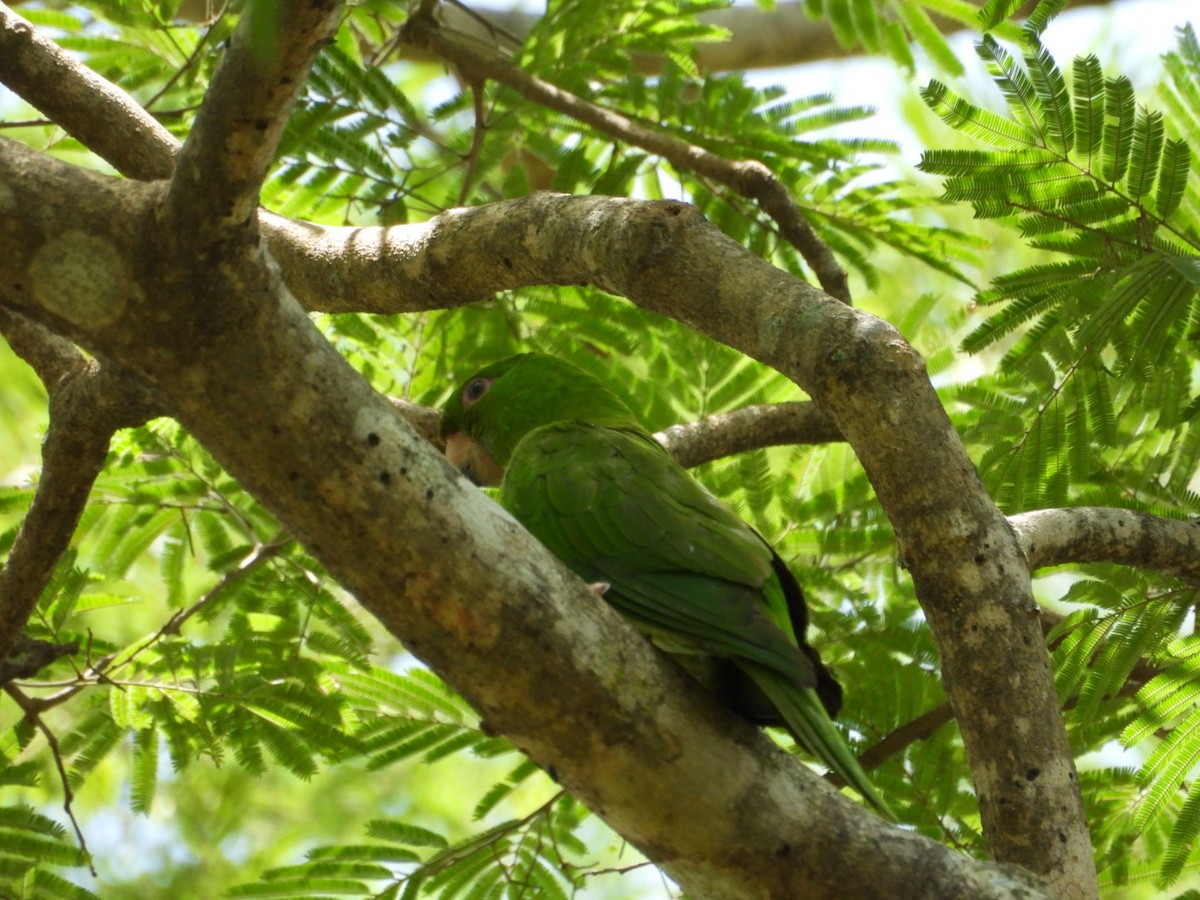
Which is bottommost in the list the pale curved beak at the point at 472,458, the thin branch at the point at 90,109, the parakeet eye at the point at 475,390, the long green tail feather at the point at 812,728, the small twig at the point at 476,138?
the long green tail feather at the point at 812,728

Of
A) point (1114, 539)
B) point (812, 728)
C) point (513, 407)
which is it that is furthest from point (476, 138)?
point (812, 728)

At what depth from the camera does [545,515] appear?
3512 millimetres

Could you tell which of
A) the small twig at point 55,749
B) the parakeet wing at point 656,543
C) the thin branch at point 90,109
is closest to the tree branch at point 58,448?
the small twig at point 55,749

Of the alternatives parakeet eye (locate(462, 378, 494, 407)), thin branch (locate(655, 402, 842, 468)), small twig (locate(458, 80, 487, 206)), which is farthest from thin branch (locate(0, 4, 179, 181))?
thin branch (locate(655, 402, 842, 468))

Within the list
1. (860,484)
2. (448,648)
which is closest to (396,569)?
(448,648)

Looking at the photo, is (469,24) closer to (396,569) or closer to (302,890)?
(302,890)

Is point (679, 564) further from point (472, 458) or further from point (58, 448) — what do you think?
point (58, 448)

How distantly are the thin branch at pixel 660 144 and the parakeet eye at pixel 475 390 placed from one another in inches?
55.6

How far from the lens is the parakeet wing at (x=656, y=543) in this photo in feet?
9.48

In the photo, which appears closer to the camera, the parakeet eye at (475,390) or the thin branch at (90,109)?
the thin branch at (90,109)

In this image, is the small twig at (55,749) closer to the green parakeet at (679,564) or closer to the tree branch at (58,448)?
the tree branch at (58,448)

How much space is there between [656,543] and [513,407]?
1.47 m

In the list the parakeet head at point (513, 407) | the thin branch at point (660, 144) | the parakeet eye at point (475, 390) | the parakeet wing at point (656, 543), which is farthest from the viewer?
the thin branch at point (660, 144)

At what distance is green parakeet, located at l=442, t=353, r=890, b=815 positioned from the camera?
9.13ft
